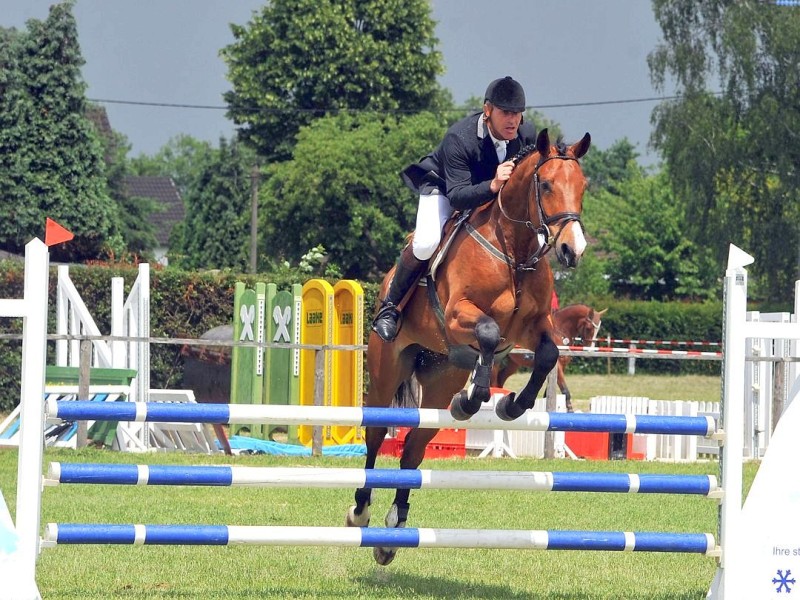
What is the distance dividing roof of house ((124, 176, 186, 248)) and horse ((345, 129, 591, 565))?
2579 inches

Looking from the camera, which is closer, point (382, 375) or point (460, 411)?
point (460, 411)

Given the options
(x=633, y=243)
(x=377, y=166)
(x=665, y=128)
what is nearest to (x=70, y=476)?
(x=665, y=128)

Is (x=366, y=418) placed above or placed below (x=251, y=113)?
below

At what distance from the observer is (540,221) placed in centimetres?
527

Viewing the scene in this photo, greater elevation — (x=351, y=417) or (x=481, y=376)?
(x=481, y=376)

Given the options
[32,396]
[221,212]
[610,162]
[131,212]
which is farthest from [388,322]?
[610,162]

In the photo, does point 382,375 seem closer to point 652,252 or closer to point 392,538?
point 392,538

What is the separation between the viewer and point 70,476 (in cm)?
476

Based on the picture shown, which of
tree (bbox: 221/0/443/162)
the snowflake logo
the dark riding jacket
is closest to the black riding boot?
the dark riding jacket

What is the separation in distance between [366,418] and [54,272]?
14.9 m

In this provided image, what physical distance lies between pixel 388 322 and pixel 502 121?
4.03 ft

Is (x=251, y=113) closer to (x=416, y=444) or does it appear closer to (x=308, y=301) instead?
(x=308, y=301)

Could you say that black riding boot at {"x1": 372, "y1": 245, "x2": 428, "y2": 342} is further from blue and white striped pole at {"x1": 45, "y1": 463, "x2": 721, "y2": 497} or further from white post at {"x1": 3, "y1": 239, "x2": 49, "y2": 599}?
white post at {"x1": 3, "y1": 239, "x2": 49, "y2": 599}

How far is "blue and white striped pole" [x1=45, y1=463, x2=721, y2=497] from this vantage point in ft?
15.8
